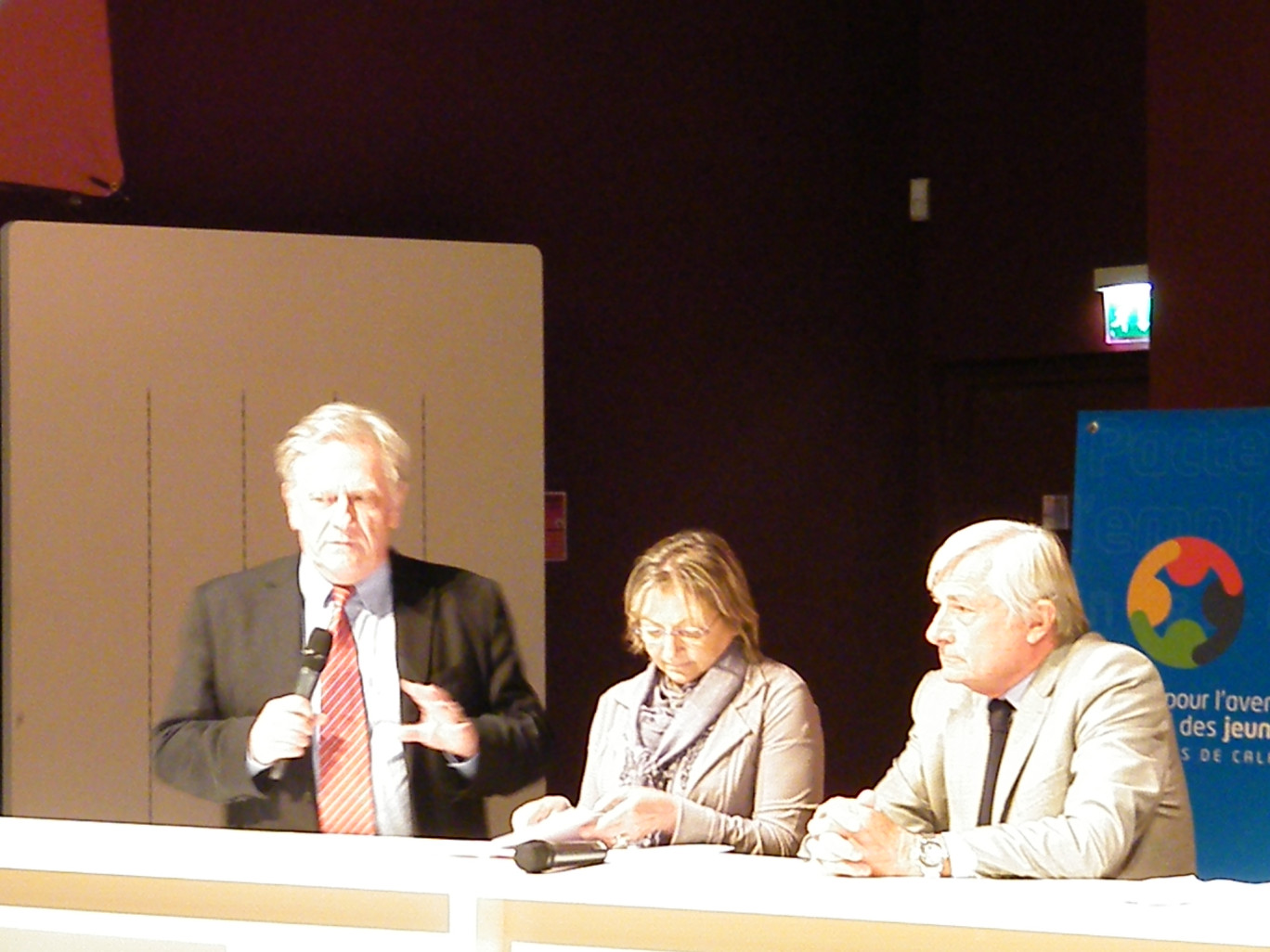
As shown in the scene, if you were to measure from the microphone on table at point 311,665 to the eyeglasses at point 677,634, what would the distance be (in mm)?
736

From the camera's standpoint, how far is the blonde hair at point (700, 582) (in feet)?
10.5

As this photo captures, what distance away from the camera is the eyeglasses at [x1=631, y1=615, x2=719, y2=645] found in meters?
3.17

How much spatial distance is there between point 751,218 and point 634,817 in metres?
3.19

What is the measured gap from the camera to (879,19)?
6449 mm

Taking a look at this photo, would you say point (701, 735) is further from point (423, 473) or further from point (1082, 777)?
point (423, 473)

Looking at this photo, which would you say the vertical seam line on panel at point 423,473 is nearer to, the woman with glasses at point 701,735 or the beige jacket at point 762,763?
the woman with glasses at point 701,735

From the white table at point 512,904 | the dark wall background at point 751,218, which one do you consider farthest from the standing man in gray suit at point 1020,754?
the dark wall background at point 751,218

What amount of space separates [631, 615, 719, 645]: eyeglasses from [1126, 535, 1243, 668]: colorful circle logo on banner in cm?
167

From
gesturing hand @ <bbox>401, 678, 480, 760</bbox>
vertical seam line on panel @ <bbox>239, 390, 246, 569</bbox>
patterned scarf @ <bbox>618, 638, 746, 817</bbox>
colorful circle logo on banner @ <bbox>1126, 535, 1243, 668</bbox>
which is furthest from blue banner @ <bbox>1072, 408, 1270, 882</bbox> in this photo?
vertical seam line on panel @ <bbox>239, 390, 246, 569</bbox>

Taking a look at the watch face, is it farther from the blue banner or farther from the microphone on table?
the blue banner

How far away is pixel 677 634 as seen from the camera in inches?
125

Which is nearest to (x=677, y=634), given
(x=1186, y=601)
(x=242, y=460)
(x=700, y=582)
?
(x=700, y=582)

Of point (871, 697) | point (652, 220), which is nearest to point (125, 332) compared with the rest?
point (652, 220)

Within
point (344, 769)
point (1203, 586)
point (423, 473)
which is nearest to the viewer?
point (344, 769)
